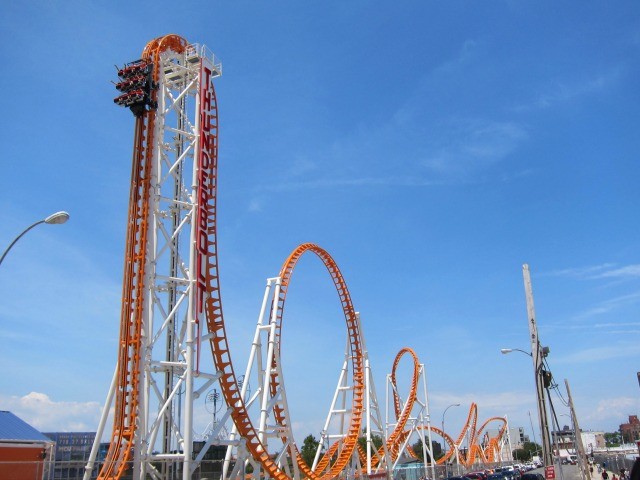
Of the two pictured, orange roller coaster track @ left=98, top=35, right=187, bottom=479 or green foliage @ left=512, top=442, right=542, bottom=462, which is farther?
green foliage @ left=512, top=442, right=542, bottom=462

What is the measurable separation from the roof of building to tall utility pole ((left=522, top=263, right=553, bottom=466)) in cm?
1936

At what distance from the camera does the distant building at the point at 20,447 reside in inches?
805

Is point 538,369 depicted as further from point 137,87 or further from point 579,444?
point 137,87

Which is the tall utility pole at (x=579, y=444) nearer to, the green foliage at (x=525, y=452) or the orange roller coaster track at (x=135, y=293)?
the orange roller coaster track at (x=135, y=293)

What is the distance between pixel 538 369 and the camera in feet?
58.4

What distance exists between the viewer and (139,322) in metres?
22.2

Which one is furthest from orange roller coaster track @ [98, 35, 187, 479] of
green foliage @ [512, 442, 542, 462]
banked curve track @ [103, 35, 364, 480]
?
green foliage @ [512, 442, 542, 462]

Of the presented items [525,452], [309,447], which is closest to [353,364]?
[309,447]

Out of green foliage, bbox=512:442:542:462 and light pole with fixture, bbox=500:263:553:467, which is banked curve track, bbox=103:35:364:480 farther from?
green foliage, bbox=512:442:542:462

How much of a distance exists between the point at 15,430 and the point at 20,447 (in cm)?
161

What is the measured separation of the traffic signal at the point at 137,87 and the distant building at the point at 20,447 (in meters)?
13.5

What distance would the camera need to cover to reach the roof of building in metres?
24.2

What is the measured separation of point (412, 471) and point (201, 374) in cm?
2868

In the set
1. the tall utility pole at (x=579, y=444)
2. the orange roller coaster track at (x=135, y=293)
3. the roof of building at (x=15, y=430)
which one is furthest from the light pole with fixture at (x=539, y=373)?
the roof of building at (x=15, y=430)
